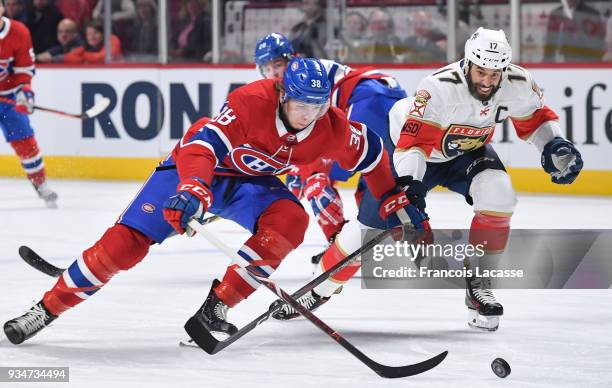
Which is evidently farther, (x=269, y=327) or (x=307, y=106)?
(x=269, y=327)

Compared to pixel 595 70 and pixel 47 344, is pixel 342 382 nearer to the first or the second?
pixel 47 344

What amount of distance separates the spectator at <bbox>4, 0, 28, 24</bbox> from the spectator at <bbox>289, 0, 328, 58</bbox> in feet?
7.42

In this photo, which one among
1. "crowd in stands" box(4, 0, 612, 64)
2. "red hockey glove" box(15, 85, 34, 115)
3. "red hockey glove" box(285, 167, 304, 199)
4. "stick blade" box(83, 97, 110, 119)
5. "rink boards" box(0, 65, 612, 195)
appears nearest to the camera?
"red hockey glove" box(285, 167, 304, 199)

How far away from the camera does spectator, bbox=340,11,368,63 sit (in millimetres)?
9258

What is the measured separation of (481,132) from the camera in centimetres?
443

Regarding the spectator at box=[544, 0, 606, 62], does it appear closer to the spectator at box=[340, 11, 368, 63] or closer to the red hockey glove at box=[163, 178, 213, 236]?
the spectator at box=[340, 11, 368, 63]

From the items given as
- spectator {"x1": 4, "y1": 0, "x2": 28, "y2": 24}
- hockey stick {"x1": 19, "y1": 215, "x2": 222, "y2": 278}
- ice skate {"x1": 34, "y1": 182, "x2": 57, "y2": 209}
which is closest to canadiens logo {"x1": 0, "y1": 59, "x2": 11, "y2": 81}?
ice skate {"x1": 34, "y1": 182, "x2": 57, "y2": 209}

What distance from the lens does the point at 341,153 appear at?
13.1 feet

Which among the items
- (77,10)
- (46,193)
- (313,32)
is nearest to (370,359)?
(46,193)

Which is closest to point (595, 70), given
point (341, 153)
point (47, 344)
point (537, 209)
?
point (537, 209)

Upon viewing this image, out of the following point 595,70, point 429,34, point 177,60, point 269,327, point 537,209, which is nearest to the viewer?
point 269,327

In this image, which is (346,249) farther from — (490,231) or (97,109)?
(97,109)

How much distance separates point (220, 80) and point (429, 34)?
1585 millimetres

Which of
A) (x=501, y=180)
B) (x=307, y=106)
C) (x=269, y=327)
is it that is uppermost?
(x=307, y=106)
